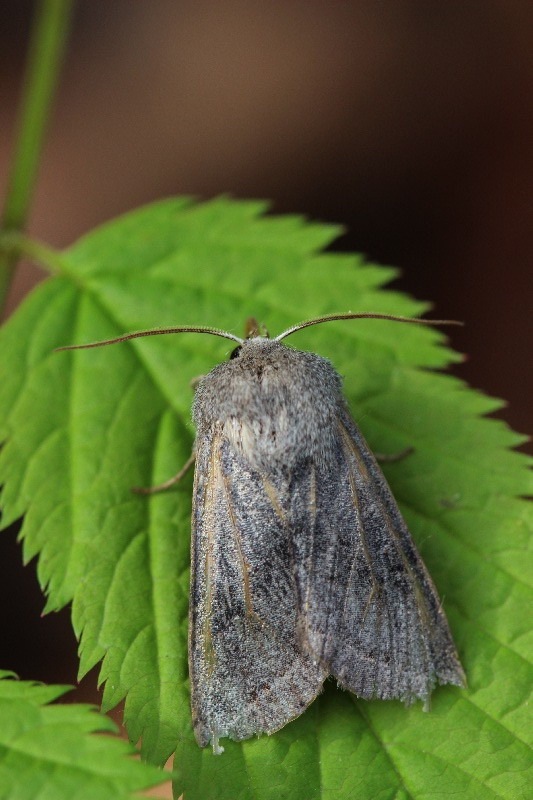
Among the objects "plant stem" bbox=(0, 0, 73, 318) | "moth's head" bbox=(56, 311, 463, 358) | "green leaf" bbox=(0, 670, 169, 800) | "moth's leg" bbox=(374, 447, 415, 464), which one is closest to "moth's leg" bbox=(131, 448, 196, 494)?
"moth's head" bbox=(56, 311, 463, 358)

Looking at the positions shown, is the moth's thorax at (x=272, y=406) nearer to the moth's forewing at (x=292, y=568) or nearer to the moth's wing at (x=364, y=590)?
the moth's forewing at (x=292, y=568)

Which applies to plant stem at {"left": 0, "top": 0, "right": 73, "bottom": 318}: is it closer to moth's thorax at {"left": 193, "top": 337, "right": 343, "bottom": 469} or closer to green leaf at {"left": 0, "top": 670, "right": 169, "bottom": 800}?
moth's thorax at {"left": 193, "top": 337, "right": 343, "bottom": 469}

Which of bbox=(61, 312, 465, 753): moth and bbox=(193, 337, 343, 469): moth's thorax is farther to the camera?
bbox=(193, 337, 343, 469): moth's thorax

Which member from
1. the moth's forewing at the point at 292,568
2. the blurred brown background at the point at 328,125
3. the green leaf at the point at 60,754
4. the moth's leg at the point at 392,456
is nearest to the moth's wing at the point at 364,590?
the moth's forewing at the point at 292,568

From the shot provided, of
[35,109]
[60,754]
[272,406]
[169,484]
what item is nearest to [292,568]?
[272,406]

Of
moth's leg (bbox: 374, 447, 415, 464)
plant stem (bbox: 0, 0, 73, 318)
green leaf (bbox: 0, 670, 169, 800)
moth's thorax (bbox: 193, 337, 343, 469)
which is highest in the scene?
plant stem (bbox: 0, 0, 73, 318)

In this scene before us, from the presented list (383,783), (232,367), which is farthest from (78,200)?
(383,783)
